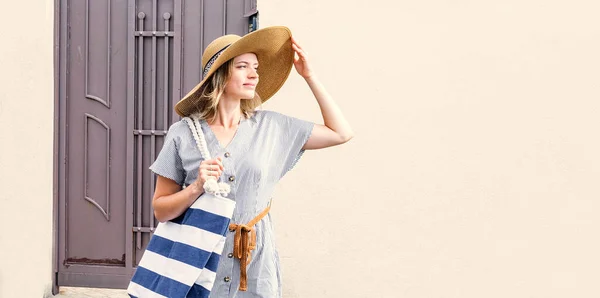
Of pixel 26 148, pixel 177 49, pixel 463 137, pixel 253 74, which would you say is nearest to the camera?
pixel 253 74

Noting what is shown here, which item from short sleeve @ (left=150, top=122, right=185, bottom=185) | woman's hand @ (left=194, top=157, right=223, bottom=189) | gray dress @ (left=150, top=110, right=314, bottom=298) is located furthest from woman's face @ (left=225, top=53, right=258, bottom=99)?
woman's hand @ (left=194, top=157, right=223, bottom=189)

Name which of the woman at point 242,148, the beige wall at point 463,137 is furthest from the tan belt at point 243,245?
the beige wall at point 463,137

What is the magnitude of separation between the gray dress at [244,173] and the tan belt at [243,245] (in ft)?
0.06

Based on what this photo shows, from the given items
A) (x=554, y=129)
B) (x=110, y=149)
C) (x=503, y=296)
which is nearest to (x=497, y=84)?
(x=554, y=129)

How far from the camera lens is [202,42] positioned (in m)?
5.30

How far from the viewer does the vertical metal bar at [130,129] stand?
17.6 feet

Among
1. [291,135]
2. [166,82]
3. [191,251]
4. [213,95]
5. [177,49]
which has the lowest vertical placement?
[191,251]

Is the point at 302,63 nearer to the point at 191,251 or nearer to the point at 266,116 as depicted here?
the point at 266,116

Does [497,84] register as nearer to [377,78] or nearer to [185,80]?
[377,78]

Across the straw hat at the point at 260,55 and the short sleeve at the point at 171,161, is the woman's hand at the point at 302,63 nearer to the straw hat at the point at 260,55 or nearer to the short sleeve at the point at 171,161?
the straw hat at the point at 260,55

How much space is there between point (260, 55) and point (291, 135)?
0.31 m

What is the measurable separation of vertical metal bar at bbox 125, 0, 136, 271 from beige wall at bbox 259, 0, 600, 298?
91 cm

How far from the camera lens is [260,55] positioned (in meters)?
3.04

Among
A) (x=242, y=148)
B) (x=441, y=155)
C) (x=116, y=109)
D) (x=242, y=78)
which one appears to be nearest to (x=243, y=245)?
(x=242, y=148)
